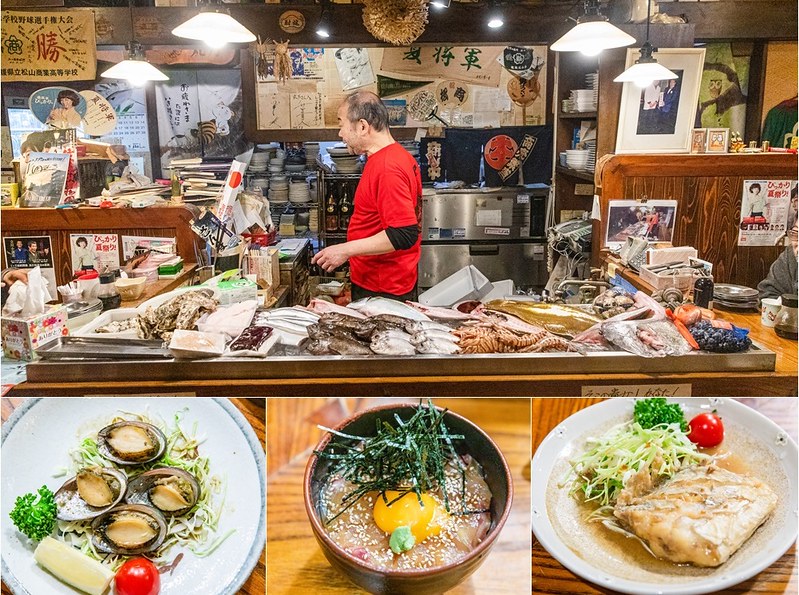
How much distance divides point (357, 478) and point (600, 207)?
3.25 m

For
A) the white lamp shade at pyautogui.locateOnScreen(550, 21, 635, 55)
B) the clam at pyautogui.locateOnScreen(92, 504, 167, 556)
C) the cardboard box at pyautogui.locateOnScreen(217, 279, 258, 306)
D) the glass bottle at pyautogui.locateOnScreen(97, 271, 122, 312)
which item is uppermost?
the white lamp shade at pyautogui.locateOnScreen(550, 21, 635, 55)

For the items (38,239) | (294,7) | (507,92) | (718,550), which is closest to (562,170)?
(507,92)

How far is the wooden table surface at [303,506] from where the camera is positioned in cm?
178

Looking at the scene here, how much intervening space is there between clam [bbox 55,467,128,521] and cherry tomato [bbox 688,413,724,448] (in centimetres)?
165

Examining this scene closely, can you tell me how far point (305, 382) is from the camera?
91.9 inches

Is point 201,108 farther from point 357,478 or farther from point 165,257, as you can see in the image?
point 357,478

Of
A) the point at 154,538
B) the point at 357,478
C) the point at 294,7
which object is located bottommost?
the point at 154,538

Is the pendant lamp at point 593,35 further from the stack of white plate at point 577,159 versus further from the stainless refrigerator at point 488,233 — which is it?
the stainless refrigerator at point 488,233

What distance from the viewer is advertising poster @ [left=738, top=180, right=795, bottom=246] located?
440 cm

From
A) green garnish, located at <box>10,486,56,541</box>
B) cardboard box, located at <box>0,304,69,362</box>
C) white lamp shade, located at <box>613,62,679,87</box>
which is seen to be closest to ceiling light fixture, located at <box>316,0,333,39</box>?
white lamp shade, located at <box>613,62,679,87</box>

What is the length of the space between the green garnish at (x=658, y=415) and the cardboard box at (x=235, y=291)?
1.73 meters

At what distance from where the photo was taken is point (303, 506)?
5.91ft

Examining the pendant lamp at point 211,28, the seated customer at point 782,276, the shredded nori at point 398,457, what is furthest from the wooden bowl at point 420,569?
the seated customer at point 782,276

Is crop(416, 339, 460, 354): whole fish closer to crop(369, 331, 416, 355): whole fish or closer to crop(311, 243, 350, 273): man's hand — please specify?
crop(369, 331, 416, 355): whole fish
